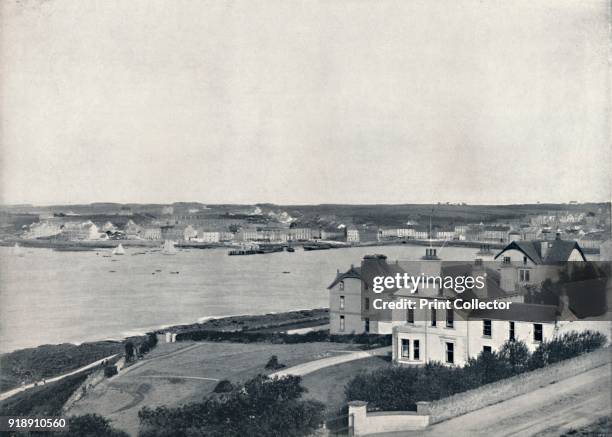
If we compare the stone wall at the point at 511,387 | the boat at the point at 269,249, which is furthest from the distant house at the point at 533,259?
the boat at the point at 269,249

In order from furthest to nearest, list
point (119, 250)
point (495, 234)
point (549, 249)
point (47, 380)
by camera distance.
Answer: point (549, 249), point (495, 234), point (119, 250), point (47, 380)

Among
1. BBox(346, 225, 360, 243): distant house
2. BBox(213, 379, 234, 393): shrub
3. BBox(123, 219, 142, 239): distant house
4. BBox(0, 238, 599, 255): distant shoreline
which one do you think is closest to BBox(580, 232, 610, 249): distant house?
BBox(0, 238, 599, 255): distant shoreline

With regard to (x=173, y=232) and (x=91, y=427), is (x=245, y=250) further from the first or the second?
(x=91, y=427)

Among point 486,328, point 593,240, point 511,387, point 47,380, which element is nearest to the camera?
point 511,387

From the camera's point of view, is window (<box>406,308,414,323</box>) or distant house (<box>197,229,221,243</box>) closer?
window (<box>406,308,414,323</box>)

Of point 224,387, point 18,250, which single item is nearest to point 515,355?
point 224,387

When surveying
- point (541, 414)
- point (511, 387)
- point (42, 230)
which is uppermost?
point (42, 230)

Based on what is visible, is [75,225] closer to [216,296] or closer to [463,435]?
[216,296]

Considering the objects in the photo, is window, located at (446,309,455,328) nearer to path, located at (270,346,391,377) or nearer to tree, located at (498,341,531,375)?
tree, located at (498,341,531,375)
